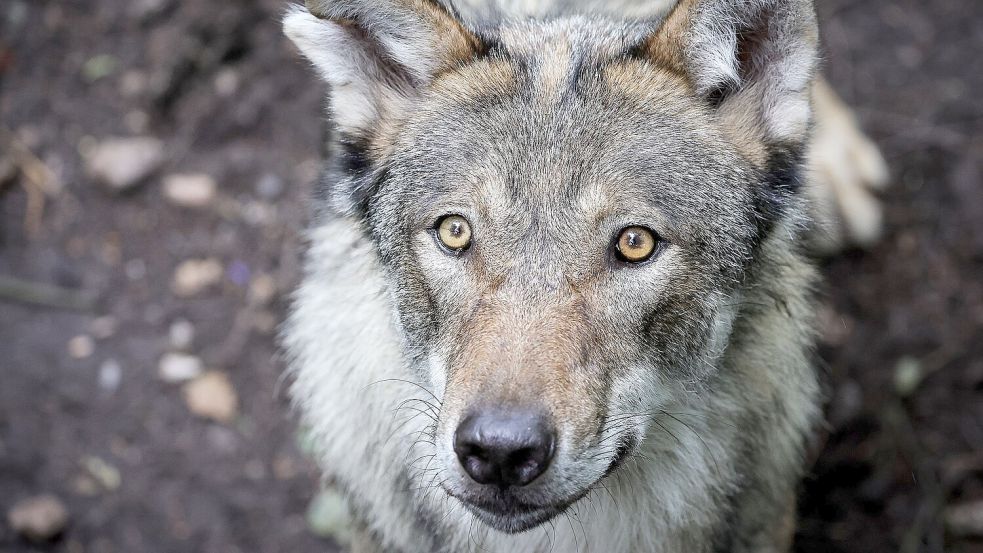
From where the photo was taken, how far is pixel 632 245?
2.90 meters

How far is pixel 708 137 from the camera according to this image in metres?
3.09

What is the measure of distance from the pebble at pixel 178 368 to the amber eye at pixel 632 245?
338 cm

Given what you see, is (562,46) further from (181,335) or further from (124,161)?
(124,161)

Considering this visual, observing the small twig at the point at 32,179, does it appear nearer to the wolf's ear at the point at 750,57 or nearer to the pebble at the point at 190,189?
the pebble at the point at 190,189

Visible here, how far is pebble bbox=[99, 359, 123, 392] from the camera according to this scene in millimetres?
5308

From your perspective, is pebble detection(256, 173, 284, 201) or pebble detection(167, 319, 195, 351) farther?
pebble detection(256, 173, 284, 201)

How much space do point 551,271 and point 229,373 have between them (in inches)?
126

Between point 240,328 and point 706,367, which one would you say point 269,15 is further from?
point 706,367

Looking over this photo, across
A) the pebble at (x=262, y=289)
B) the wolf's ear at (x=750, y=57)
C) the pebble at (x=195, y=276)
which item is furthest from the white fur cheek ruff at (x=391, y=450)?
the pebble at (x=195, y=276)

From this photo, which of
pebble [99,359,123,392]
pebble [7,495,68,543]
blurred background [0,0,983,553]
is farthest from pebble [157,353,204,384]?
pebble [7,495,68,543]

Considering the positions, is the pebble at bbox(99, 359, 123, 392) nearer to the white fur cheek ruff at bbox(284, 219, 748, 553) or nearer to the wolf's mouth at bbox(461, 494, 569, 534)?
the white fur cheek ruff at bbox(284, 219, 748, 553)

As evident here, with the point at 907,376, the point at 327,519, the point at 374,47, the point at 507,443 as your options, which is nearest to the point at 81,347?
the point at 327,519

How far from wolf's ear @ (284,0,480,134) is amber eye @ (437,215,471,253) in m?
0.58

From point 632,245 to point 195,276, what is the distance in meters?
3.63
